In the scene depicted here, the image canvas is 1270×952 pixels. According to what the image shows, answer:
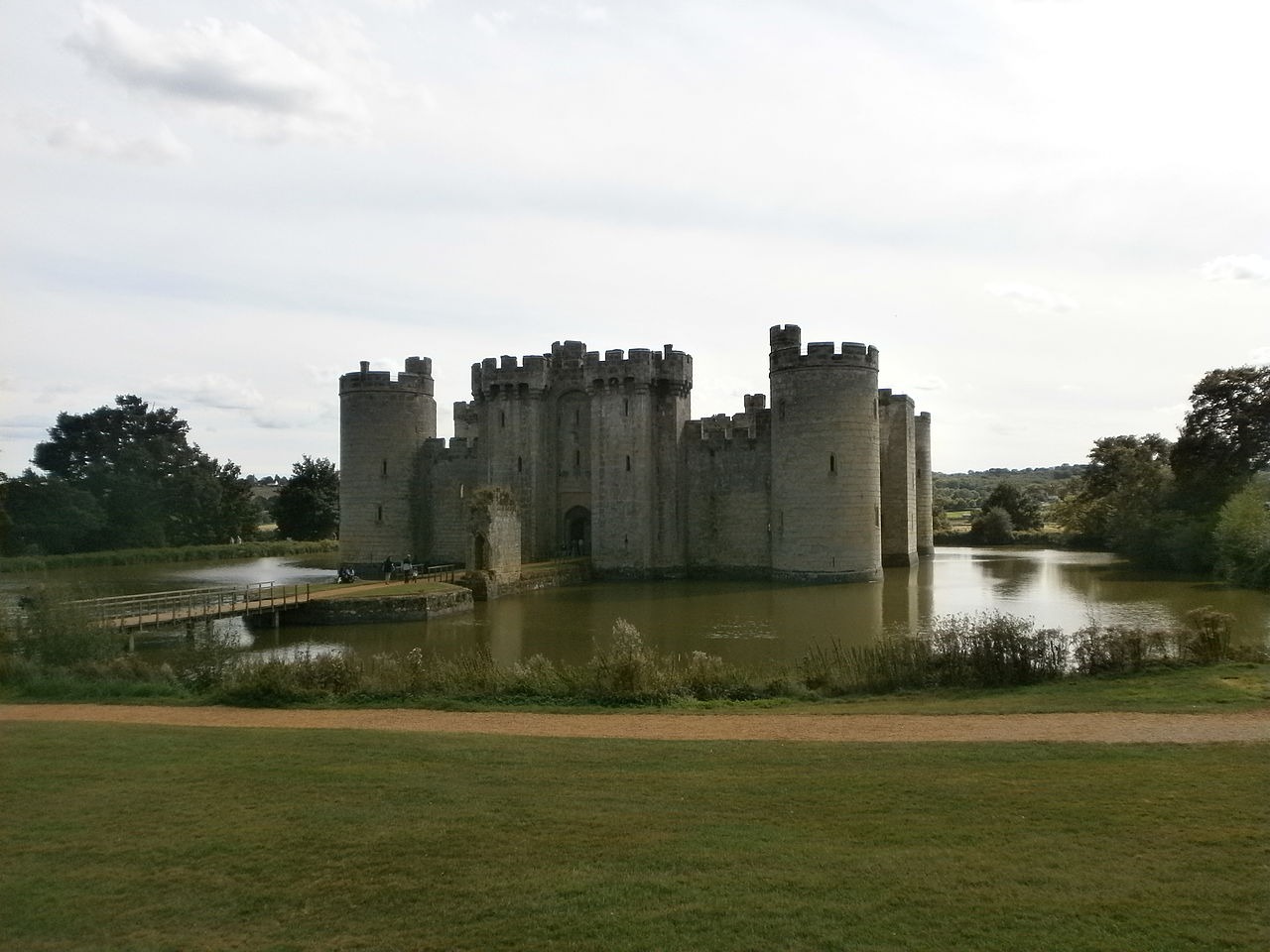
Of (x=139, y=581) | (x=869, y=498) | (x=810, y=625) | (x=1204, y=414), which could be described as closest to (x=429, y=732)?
(x=810, y=625)

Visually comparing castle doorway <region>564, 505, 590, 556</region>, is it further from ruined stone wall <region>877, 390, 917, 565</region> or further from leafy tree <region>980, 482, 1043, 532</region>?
leafy tree <region>980, 482, 1043, 532</region>

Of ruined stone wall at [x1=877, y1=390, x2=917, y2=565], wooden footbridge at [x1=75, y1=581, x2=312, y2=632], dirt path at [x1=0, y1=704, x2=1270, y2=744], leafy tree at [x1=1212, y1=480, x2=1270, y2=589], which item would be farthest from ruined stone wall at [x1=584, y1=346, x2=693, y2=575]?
dirt path at [x1=0, y1=704, x2=1270, y2=744]

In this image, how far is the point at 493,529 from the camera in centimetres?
2911

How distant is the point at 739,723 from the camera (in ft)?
34.3

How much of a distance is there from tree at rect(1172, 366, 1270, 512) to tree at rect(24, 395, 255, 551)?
169 feet

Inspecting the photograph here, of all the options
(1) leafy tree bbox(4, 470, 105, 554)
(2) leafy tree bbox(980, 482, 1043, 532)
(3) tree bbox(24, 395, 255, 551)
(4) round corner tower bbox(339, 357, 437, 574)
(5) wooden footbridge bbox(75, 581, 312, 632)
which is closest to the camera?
(5) wooden footbridge bbox(75, 581, 312, 632)

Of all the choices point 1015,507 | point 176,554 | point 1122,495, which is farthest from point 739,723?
point 1015,507

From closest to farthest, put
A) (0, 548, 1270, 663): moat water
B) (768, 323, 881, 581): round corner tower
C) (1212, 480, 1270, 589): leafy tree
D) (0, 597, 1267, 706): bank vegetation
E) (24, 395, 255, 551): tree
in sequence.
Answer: (0, 597, 1267, 706): bank vegetation < (0, 548, 1270, 663): moat water < (1212, 480, 1270, 589): leafy tree < (768, 323, 881, 581): round corner tower < (24, 395, 255, 551): tree

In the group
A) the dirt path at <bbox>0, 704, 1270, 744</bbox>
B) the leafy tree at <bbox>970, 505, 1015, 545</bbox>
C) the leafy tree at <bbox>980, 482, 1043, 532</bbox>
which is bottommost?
the dirt path at <bbox>0, 704, 1270, 744</bbox>

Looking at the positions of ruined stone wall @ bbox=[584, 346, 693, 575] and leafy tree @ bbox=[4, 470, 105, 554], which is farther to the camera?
leafy tree @ bbox=[4, 470, 105, 554]

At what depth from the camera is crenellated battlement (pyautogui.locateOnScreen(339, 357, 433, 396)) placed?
35513mm

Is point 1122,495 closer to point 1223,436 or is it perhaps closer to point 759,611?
point 1223,436

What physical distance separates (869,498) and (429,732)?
→ 2366cm

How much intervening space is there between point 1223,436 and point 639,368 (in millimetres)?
21902
